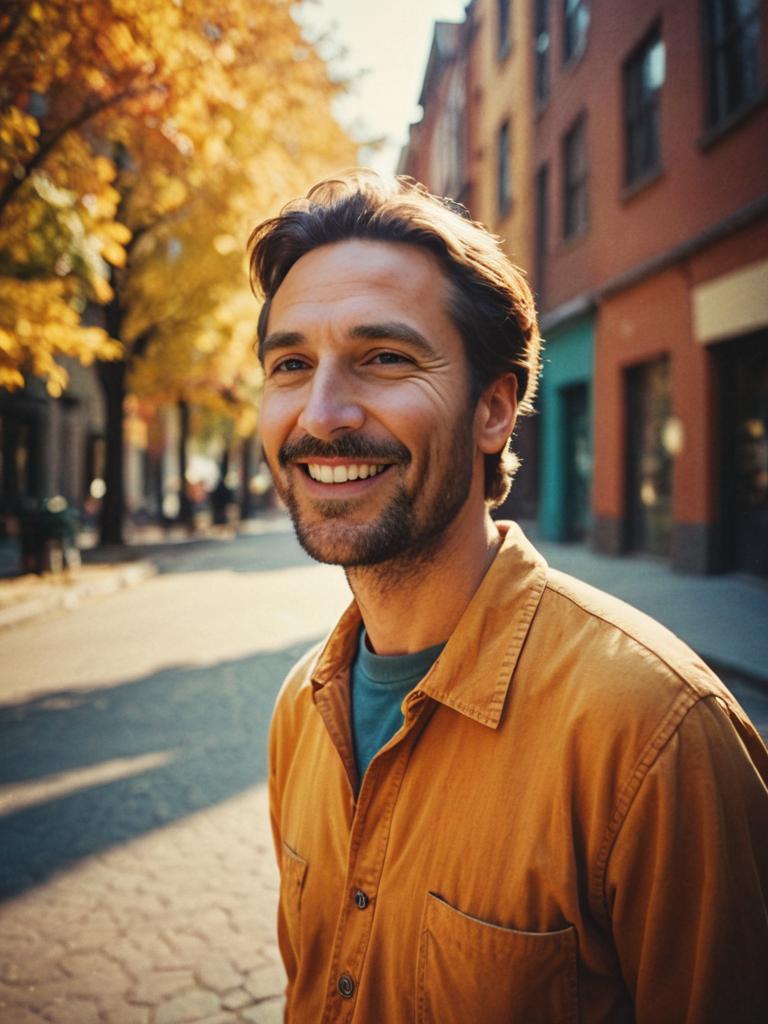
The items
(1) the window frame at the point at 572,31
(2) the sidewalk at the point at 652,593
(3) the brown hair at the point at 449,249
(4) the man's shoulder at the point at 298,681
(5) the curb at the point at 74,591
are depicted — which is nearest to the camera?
(3) the brown hair at the point at 449,249

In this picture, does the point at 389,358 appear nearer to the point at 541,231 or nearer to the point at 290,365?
the point at 290,365

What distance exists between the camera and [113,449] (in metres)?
17.2

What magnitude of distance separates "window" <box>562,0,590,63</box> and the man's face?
15190mm

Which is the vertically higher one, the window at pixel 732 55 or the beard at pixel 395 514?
the window at pixel 732 55

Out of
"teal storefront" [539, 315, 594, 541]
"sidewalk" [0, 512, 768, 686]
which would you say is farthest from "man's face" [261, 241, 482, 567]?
"teal storefront" [539, 315, 594, 541]

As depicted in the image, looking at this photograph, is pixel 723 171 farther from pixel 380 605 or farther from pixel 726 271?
pixel 380 605

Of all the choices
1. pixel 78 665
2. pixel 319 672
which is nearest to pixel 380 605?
pixel 319 672

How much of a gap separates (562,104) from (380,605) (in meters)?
16.6

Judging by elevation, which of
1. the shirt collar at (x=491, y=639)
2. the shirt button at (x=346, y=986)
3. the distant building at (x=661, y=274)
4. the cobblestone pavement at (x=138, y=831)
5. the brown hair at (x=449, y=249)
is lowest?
the cobblestone pavement at (x=138, y=831)

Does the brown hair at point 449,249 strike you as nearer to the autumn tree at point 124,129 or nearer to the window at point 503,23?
the autumn tree at point 124,129

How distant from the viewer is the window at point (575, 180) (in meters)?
15.0

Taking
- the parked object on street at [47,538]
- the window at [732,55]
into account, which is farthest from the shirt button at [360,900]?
the parked object on street at [47,538]

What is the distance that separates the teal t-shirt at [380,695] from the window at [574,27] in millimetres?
15671

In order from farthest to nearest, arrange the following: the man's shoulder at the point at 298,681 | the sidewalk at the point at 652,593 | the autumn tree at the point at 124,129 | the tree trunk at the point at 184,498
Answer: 1. the tree trunk at the point at 184,498
2. the autumn tree at the point at 124,129
3. the sidewalk at the point at 652,593
4. the man's shoulder at the point at 298,681
